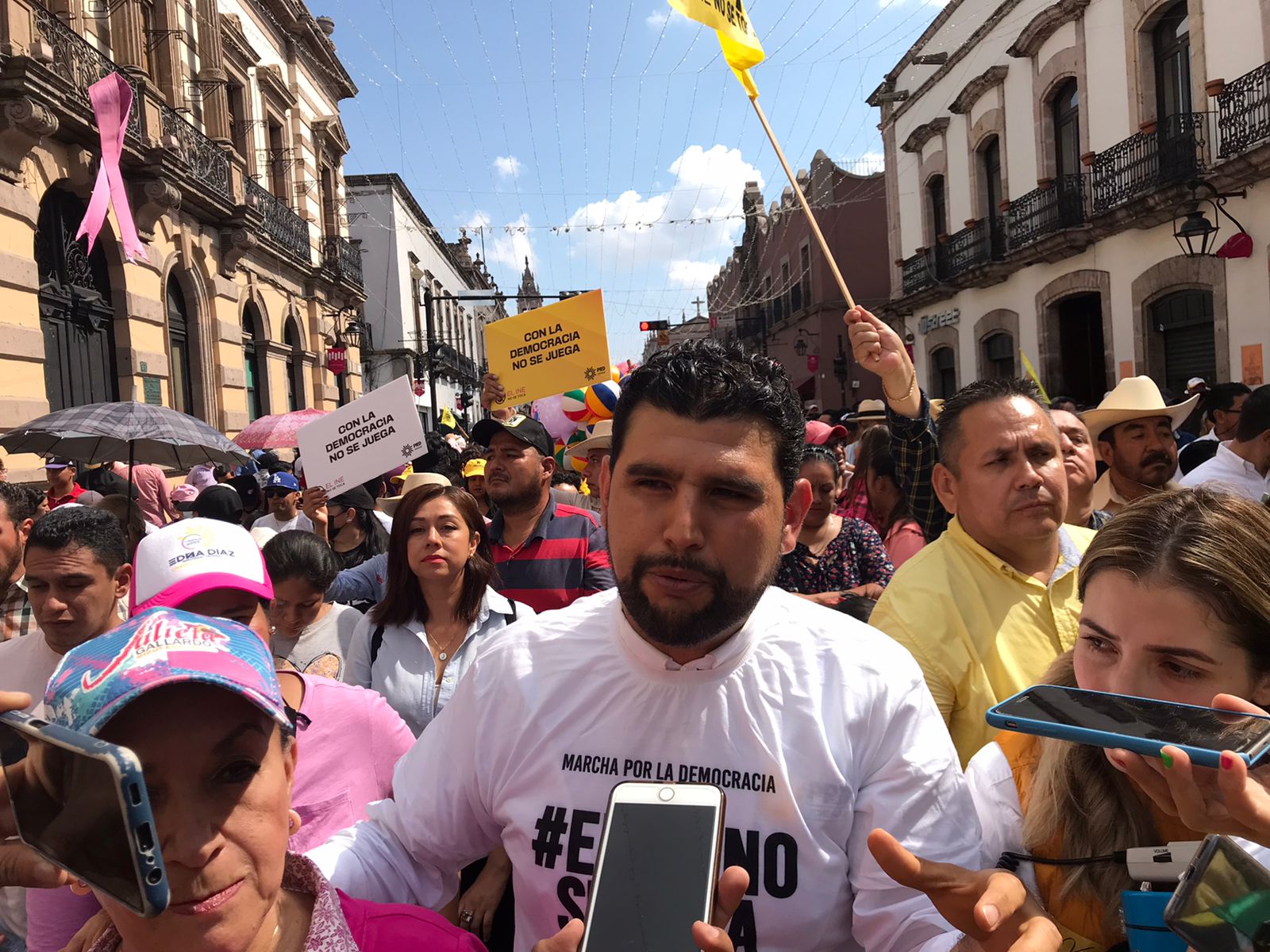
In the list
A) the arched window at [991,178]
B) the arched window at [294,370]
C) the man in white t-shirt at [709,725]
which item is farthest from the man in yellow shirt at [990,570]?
the arched window at [294,370]

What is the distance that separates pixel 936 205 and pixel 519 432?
72.9 ft

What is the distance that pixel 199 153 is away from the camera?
1639 centimetres

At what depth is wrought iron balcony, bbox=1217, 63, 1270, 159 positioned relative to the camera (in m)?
12.1

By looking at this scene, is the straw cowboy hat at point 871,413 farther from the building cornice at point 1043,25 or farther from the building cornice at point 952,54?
the building cornice at point 952,54

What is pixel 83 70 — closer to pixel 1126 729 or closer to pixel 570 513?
pixel 570 513

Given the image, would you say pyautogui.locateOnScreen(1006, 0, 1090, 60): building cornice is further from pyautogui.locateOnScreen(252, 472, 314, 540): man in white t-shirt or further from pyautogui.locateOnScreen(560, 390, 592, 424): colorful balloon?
pyautogui.locateOnScreen(252, 472, 314, 540): man in white t-shirt

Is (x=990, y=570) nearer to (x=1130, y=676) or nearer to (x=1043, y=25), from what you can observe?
(x=1130, y=676)

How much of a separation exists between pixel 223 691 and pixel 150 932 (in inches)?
12.1

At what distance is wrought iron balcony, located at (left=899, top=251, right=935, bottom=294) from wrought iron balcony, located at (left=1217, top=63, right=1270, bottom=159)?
32.4 ft

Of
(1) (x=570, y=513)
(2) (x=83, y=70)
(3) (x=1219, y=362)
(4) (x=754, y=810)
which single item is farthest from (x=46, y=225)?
(3) (x=1219, y=362)

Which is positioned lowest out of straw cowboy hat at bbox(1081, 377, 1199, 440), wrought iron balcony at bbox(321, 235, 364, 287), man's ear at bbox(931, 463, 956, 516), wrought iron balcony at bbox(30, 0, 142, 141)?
man's ear at bbox(931, 463, 956, 516)

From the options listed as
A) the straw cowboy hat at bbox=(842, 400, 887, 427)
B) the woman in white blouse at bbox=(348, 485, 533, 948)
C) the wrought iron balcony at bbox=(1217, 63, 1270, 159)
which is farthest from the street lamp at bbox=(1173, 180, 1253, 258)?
the woman in white blouse at bbox=(348, 485, 533, 948)

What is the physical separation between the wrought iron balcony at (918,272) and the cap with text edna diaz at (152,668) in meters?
23.4

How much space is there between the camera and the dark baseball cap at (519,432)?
4859 mm
